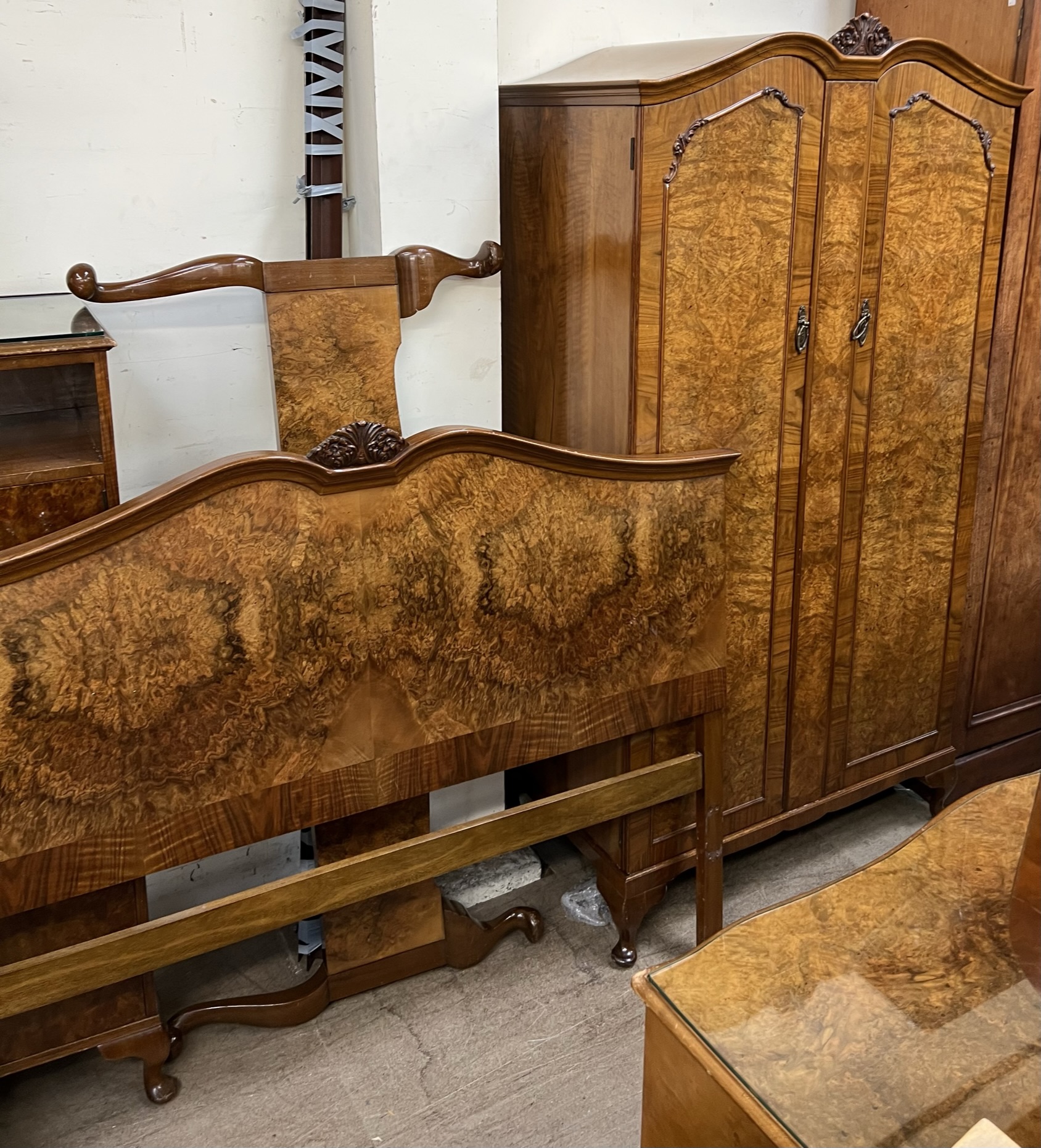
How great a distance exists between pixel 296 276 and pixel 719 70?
0.82 meters

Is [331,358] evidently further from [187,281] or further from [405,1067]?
[405,1067]

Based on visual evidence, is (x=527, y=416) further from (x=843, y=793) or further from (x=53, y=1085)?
(x=53, y=1085)

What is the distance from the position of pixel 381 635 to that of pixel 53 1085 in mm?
1142

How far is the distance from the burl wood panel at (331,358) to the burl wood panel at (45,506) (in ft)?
1.12

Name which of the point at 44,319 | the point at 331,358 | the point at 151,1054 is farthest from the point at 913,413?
the point at 151,1054

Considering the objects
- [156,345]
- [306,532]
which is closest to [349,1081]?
[306,532]

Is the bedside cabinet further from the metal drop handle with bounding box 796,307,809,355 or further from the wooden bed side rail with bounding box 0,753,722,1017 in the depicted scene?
the metal drop handle with bounding box 796,307,809,355

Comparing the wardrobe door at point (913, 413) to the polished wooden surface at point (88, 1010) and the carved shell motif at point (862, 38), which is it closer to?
the carved shell motif at point (862, 38)

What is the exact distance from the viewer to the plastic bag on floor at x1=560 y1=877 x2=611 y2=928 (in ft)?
8.75

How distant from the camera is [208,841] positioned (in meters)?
1.91

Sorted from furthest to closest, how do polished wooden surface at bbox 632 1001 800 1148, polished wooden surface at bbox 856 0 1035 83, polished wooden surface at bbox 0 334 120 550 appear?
polished wooden surface at bbox 856 0 1035 83 < polished wooden surface at bbox 0 334 120 550 < polished wooden surface at bbox 632 1001 800 1148

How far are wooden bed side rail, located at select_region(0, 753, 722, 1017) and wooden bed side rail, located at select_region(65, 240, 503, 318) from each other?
0.99 m

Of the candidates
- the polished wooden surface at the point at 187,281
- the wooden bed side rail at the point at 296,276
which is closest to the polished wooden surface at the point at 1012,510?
the wooden bed side rail at the point at 296,276

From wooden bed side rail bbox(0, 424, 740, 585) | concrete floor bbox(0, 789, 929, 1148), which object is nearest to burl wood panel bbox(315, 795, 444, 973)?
concrete floor bbox(0, 789, 929, 1148)
